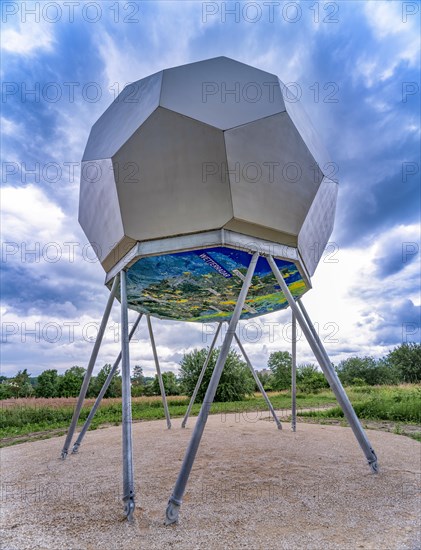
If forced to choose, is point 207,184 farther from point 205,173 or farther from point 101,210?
point 101,210

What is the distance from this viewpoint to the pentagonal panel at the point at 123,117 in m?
6.20

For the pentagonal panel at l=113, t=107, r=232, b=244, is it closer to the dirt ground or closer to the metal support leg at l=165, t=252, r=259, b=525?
the metal support leg at l=165, t=252, r=259, b=525

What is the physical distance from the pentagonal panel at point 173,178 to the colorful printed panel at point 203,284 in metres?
0.68

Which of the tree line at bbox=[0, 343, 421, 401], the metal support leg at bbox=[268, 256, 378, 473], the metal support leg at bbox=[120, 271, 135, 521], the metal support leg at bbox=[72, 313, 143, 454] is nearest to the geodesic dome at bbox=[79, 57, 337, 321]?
the metal support leg at bbox=[268, 256, 378, 473]

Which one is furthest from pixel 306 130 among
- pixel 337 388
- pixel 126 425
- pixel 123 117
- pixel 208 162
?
pixel 126 425

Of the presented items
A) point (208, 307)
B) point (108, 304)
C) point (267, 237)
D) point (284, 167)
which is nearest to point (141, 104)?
point (284, 167)

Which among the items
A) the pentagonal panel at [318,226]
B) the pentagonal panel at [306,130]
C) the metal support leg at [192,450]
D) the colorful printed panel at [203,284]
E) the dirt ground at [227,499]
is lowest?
the dirt ground at [227,499]

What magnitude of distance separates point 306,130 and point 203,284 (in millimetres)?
4157

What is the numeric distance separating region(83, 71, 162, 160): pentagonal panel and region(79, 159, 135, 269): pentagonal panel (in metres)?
0.30

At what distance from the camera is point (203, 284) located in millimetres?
8312

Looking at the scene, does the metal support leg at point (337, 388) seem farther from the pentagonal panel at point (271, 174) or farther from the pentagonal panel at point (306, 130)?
the pentagonal panel at point (306, 130)

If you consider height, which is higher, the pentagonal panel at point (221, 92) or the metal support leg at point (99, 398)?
the pentagonal panel at point (221, 92)

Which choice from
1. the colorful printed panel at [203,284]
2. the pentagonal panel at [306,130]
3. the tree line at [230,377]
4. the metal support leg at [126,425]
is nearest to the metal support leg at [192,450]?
the metal support leg at [126,425]

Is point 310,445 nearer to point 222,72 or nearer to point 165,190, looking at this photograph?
point 165,190
